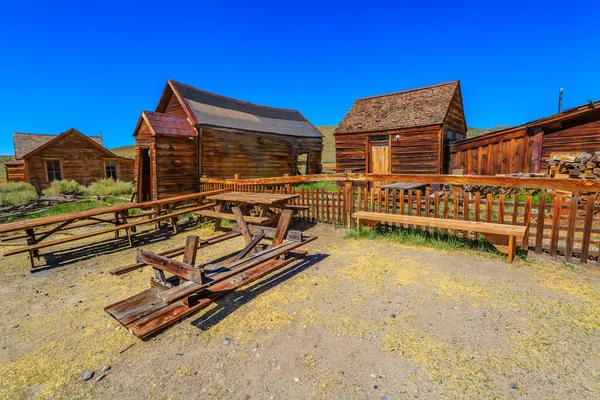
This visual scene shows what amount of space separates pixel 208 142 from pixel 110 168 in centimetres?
1428

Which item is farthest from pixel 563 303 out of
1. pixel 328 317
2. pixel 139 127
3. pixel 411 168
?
pixel 139 127

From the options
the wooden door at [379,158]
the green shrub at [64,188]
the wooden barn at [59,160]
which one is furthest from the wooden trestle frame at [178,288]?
the wooden barn at [59,160]

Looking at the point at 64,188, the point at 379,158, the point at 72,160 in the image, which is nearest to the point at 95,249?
the point at 379,158

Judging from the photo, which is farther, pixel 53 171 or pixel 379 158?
pixel 53 171

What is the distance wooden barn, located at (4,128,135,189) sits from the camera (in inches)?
776

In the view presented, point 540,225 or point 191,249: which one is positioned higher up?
point 540,225

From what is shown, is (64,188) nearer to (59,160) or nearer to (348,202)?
(59,160)

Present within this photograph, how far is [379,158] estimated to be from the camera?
15.8m

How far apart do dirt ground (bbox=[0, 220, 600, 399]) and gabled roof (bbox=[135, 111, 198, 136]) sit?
8.33m

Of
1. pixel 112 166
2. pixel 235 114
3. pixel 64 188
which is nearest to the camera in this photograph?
pixel 235 114

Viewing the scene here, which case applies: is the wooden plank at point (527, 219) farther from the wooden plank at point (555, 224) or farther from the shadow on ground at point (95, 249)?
the shadow on ground at point (95, 249)

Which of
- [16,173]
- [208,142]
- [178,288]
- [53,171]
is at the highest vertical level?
[208,142]

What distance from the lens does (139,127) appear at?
13.6 m

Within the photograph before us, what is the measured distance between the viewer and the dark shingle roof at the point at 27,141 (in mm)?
20047
